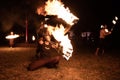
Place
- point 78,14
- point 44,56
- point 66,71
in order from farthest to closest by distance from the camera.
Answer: point 78,14, point 44,56, point 66,71

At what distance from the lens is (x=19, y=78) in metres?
10.2

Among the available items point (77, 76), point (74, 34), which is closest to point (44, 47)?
point (77, 76)

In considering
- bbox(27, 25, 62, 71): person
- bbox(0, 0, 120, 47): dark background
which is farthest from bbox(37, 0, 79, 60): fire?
bbox(0, 0, 120, 47): dark background

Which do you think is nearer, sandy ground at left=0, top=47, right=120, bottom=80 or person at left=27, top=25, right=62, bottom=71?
sandy ground at left=0, top=47, right=120, bottom=80

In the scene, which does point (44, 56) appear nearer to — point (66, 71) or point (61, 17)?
point (66, 71)

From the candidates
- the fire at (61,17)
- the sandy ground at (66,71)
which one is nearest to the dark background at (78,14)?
the sandy ground at (66,71)

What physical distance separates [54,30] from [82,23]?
26.0m

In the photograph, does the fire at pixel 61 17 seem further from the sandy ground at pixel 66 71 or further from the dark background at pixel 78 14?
the dark background at pixel 78 14

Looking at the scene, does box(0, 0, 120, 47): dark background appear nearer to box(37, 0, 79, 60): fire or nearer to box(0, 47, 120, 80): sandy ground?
box(0, 47, 120, 80): sandy ground

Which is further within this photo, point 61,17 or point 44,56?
point 44,56

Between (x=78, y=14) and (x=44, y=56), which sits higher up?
(x=78, y=14)

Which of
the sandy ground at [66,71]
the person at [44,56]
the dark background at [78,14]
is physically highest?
the dark background at [78,14]

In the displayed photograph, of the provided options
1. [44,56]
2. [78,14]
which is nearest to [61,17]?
[44,56]

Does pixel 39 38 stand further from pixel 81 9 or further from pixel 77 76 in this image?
pixel 81 9
